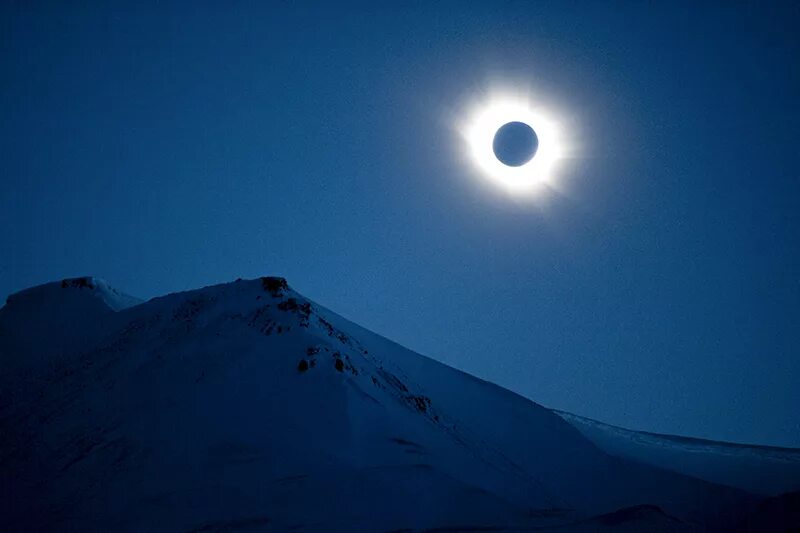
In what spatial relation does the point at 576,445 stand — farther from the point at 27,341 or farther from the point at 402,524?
the point at 27,341

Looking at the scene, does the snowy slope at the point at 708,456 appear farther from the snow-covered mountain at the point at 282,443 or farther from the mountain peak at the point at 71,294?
the mountain peak at the point at 71,294

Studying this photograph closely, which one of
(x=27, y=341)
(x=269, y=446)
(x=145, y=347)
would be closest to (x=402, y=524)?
(x=269, y=446)

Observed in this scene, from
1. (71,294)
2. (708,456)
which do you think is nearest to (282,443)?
Result: (708,456)

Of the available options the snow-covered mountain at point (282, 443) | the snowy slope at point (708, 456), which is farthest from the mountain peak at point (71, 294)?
the snowy slope at point (708, 456)

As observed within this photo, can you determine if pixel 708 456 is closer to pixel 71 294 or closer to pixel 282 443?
pixel 282 443

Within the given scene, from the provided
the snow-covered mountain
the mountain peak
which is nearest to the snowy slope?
the snow-covered mountain

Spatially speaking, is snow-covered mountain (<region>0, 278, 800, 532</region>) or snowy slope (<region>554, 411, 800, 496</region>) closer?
snow-covered mountain (<region>0, 278, 800, 532</region>)

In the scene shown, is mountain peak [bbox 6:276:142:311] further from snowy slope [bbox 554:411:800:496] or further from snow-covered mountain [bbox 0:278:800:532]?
snowy slope [bbox 554:411:800:496]
